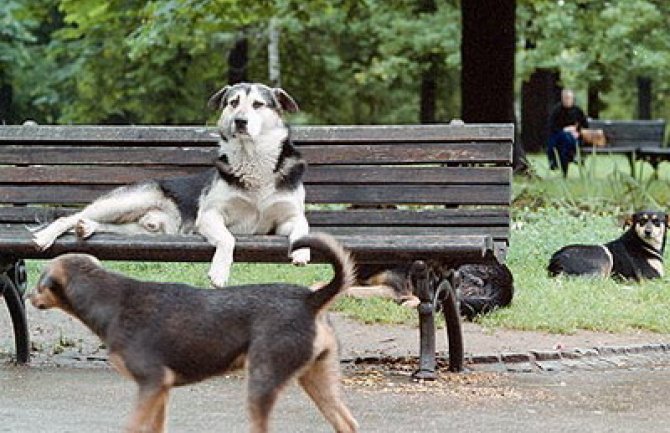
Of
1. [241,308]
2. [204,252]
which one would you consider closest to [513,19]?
[204,252]

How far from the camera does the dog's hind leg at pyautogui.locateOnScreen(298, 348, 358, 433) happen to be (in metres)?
6.03

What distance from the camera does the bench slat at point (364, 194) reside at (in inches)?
357

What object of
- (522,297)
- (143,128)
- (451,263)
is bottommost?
(522,297)

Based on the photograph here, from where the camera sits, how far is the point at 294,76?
34062 mm

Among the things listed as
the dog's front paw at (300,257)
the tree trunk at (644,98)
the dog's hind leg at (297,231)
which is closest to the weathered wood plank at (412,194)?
the dog's hind leg at (297,231)

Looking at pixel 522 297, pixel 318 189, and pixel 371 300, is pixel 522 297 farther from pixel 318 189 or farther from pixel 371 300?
pixel 318 189

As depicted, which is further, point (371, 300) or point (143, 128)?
point (371, 300)

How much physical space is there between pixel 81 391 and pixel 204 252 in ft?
3.34

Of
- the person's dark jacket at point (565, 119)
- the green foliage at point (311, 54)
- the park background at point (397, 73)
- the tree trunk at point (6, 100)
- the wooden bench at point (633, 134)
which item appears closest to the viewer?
the park background at point (397, 73)

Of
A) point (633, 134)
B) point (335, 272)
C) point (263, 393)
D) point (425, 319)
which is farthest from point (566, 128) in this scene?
point (263, 393)

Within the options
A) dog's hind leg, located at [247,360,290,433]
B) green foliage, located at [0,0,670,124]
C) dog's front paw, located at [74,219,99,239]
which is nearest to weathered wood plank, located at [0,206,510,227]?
dog's front paw, located at [74,219,99,239]

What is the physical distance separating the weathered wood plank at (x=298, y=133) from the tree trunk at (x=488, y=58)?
10621 millimetres

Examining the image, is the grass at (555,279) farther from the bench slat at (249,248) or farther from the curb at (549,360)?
the bench slat at (249,248)

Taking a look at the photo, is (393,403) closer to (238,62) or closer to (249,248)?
(249,248)
